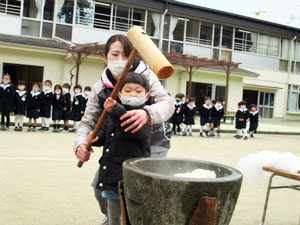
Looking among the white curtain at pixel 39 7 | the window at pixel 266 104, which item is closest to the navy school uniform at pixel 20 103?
the white curtain at pixel 39 7

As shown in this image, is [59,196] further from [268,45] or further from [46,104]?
[268,45]

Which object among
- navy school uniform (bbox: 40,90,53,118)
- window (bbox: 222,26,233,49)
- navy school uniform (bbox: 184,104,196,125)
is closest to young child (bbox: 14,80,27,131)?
navy school uniform (bbox: 40,90,53,118)

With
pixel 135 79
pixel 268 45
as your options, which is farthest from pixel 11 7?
pixel 135 79

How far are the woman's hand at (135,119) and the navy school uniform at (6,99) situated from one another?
9759 mm

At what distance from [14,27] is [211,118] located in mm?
10545

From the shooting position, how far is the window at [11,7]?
59.3 ft

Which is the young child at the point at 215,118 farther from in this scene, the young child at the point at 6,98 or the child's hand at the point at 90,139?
the child's hand at the point at 90,139

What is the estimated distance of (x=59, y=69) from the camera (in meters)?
18.3

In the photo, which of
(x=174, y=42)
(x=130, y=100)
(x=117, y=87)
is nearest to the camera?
(x=117, y=87)

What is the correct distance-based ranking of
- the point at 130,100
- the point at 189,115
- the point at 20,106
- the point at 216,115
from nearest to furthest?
1. the point at 130,100
2. the point at 20,106
3. the point at 189,115
4. the point at 216,115

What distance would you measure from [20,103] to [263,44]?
63.8ft

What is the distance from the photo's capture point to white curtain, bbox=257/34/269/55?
26.1 metres

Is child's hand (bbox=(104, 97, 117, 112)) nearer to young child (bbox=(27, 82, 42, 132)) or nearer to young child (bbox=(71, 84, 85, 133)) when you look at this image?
young child (bbox=(27, 82, 42, 132))

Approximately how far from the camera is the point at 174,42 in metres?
22.7
